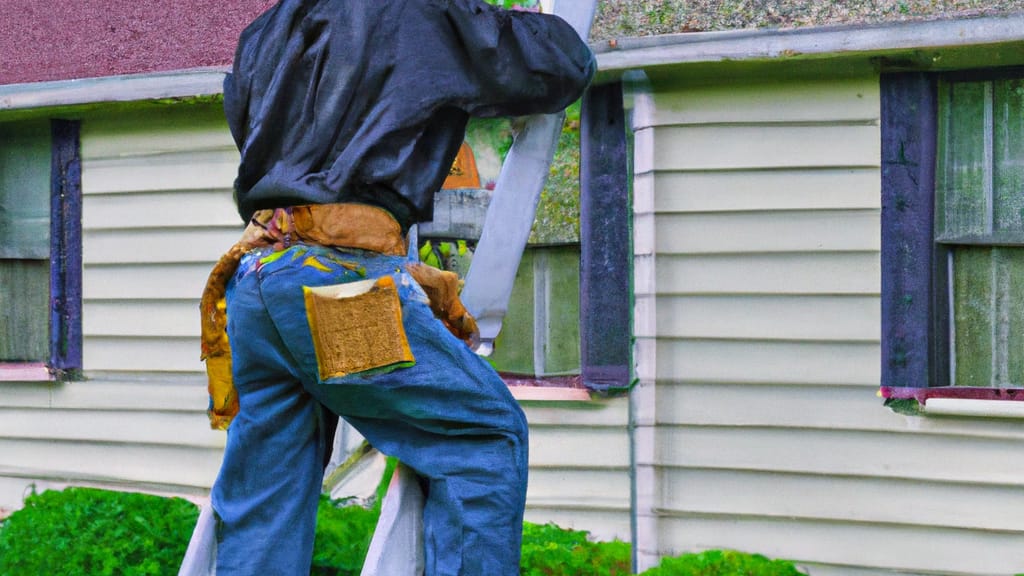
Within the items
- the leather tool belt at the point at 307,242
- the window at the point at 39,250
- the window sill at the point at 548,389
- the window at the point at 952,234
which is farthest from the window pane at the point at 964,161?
the window at the point at 39,250

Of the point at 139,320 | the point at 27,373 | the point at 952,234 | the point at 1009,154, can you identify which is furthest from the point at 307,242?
the point at 27,373

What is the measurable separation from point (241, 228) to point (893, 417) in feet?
9.60

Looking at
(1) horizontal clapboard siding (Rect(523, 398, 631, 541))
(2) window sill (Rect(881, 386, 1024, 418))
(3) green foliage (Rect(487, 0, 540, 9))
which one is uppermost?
(3) green foliage (Rect(487, 0, 540, 9))

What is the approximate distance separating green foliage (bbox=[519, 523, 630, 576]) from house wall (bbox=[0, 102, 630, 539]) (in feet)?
5.45

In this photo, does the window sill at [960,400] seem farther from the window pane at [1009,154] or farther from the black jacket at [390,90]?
the black jacket at [390,90]

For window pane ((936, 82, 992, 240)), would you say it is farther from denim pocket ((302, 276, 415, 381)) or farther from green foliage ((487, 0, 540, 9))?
denim pocket ((302, 276, 415, 381))

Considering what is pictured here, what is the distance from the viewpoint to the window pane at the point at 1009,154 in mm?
4332

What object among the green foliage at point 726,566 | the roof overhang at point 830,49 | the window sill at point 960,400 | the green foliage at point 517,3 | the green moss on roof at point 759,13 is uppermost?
the green foliage at point 517,3

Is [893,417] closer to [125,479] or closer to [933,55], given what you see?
[933,55]

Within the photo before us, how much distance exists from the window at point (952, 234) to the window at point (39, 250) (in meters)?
3.73

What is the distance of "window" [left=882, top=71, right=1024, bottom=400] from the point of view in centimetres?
→ 436

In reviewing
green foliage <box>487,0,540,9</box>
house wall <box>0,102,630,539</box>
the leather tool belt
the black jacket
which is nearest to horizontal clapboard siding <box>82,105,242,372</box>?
house wall <box>0,102,630,539</box>

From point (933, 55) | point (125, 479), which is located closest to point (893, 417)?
point (933, 55)

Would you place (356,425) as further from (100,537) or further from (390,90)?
(100,537)
